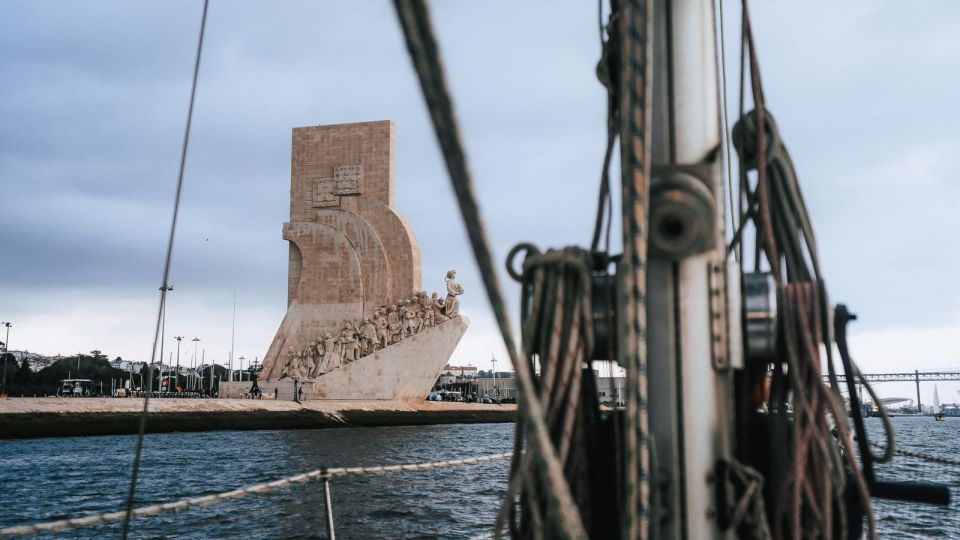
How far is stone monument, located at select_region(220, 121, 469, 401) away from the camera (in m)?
25.7

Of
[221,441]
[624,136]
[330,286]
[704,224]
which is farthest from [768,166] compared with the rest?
[330,286]

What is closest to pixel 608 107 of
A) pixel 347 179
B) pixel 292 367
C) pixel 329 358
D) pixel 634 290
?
pixel 634 290

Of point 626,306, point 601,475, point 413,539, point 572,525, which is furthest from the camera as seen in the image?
point 413,539

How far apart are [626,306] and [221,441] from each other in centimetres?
1639

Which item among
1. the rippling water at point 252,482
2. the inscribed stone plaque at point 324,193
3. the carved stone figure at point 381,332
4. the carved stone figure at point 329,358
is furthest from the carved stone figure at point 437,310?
the rippling water at point 252,482

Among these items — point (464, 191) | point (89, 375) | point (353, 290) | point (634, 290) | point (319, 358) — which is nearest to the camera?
point (464, 191)

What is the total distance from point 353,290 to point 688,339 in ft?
85.9

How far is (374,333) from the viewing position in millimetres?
25922

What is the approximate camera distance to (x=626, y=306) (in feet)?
4.16

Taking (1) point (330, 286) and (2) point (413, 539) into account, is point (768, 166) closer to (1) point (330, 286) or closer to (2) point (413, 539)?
(2) point (413, 539)

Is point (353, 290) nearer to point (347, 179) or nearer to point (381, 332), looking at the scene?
point (381, 332)

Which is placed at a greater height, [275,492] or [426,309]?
[426,309]

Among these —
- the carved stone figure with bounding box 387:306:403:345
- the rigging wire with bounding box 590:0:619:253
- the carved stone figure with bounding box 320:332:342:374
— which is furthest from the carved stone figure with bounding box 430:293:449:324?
the rigging wire with bounding box 590:0:619:253

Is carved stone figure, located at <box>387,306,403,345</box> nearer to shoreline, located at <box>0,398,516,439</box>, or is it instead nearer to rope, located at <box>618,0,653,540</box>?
shoreline, located at <box>0,398,516,439</box>
